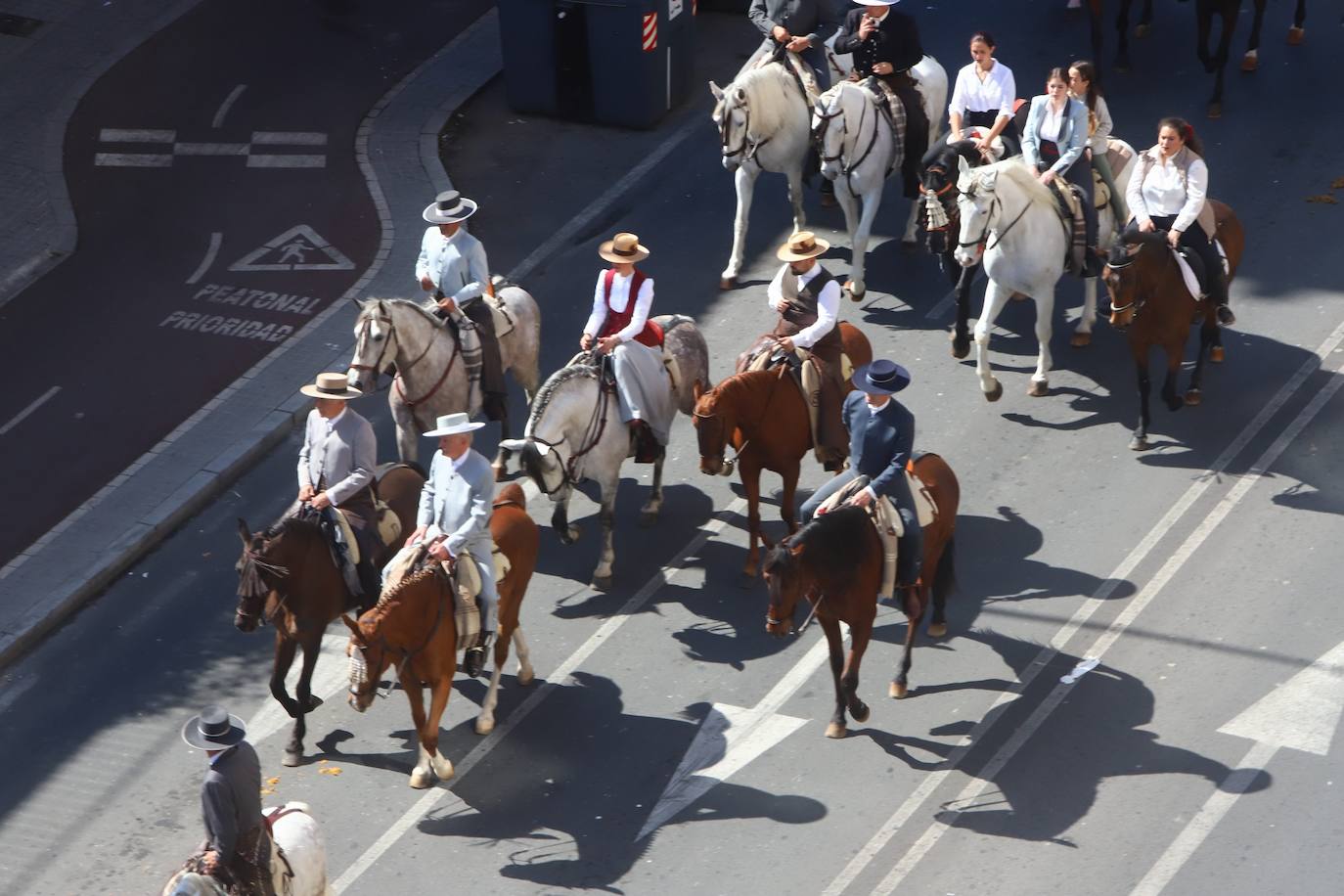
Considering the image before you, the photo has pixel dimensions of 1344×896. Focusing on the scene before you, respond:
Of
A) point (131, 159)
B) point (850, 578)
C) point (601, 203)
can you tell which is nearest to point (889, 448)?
point (850, 578)

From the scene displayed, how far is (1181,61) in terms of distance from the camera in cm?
2592

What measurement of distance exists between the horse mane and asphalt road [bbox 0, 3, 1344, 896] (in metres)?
2.06

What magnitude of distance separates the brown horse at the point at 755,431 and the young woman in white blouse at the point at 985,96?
442cm

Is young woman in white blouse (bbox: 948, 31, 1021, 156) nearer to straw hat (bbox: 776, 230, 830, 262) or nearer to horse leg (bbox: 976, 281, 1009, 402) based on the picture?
horse leg (bbox: 976, 281, 1009, 402)

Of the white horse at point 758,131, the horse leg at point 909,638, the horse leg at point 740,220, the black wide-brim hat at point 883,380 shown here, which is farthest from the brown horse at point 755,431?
the horse leg at point 740,220

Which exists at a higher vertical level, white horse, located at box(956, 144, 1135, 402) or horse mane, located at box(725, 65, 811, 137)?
horse mane, located at box(725, 65, 811, 137)

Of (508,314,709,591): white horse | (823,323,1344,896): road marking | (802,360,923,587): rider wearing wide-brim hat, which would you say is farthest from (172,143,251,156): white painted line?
(823,323,1344,896): road marking

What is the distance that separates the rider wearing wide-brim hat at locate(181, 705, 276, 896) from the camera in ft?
41.7

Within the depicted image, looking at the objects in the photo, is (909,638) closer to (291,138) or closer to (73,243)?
(73,243)

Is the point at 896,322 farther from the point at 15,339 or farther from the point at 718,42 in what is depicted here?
the point at 15,339

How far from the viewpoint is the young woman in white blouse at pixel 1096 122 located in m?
19.8

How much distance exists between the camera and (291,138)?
2577 cm

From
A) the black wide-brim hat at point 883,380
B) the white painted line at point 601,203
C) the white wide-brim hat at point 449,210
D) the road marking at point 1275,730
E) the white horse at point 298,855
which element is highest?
the white wide-brim hat at point 449,210

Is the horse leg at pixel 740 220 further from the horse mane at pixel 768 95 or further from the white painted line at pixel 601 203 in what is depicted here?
the white painted line at pixel 601 203
